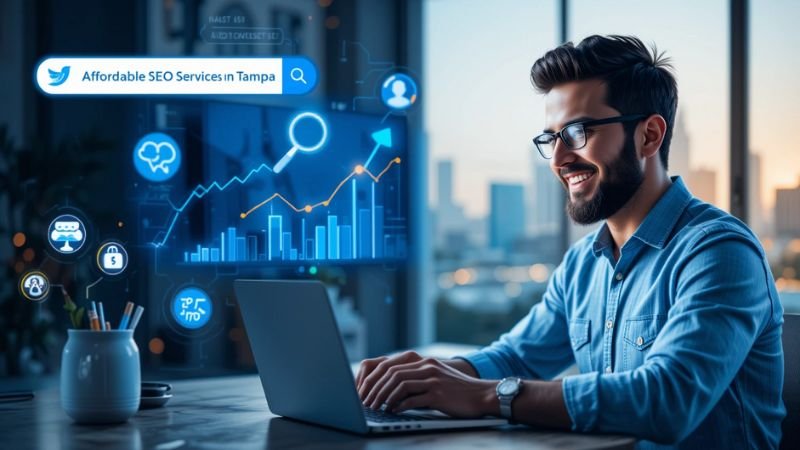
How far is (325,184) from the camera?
248cm

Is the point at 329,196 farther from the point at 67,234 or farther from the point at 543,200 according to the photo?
the point at 543,200

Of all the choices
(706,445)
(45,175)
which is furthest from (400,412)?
(45,175)

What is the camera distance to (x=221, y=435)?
1.36 metres

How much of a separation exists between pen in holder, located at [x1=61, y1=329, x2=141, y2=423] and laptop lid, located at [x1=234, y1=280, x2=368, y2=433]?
21 cm

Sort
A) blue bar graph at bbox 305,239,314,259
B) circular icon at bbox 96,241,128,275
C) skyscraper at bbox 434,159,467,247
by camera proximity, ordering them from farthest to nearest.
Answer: skyscraper at bbox 434,159,467,247, blue bar graph at bbox 305,239,314,259, circular icon at bbox 96,241,128,275

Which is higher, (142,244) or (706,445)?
(142,244)

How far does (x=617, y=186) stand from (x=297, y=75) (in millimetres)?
1020

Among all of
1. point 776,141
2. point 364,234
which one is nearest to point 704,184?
point 776,141

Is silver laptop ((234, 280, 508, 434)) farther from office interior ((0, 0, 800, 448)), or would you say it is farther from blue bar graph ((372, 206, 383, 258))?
blue bar graph ((372, 206, 383, 258))

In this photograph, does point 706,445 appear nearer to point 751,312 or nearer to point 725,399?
point 725,399

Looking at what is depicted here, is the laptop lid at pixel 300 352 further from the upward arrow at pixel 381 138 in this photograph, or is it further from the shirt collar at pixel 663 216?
the upward arrow at pixel 381 138

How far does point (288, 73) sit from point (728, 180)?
1959mm

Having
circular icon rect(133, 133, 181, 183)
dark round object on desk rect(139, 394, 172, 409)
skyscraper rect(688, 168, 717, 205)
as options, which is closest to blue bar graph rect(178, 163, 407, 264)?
circular icon rect(133, 133, 181, 183)

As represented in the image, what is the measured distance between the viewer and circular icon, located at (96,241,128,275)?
2.20m
